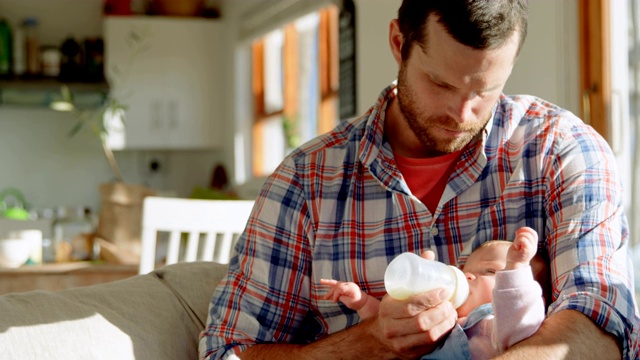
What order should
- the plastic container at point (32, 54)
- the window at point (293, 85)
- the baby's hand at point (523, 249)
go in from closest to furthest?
the baby's hand at point (523, 249), the window at point (293, 85), the plastic container at point (32, 54)

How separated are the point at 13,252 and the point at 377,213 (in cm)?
171

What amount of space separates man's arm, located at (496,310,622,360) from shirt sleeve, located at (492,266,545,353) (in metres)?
0.02

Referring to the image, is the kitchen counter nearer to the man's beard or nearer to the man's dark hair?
the man's beard

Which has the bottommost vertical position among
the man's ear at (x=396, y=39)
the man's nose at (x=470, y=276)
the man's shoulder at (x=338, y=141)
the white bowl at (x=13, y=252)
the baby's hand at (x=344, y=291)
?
the white bowl at (x=13, y=252)

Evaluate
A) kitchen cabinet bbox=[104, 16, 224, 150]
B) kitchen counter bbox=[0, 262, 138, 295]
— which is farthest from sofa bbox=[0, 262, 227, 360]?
kitchen cabinet bbox=[104, 16, 224, 150]

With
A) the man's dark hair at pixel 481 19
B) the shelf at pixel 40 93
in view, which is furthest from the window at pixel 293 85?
the man's dark hair at pixel 481 19

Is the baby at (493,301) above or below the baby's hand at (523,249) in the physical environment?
below

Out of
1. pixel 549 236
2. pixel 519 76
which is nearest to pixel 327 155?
pixel 549 236

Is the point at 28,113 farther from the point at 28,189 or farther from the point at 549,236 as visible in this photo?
the point at 549,236

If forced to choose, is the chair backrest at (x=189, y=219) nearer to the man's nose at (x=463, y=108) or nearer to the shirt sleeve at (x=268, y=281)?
the shirt sleeve at (x=268, y=281)

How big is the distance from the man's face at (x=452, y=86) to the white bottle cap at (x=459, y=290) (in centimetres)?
30

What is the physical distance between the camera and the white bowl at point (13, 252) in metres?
2.96

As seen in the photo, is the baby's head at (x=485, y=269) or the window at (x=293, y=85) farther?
the window at (x=293, y=85)

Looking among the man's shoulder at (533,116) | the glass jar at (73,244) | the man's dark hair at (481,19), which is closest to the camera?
the man's dark hair at (481,19)
